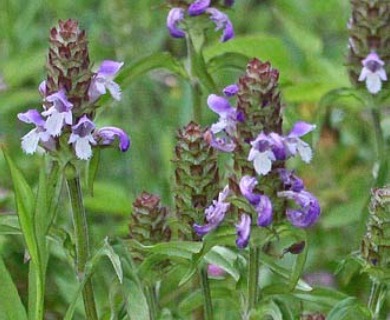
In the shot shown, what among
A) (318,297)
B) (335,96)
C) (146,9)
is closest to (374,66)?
(335,96)

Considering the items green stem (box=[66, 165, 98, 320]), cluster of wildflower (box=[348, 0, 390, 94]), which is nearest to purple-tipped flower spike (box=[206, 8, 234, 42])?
cluster of wildflower (box=[348, 0, 390, 94])

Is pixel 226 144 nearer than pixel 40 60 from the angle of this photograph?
Yes

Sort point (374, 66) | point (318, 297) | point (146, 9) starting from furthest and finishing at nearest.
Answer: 1. point (146, 9)
2. point (374, 66)
3. point (318, 297)

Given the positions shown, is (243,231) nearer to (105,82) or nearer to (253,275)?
(253,275)

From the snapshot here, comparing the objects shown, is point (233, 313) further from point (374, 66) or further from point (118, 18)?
point (118, 18)

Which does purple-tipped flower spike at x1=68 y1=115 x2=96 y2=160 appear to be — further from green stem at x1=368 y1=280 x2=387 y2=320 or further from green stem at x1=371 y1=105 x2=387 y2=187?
green stem at x1=371 y1=105 x2=387 y2=187

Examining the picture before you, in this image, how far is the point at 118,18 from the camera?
11.0 feet

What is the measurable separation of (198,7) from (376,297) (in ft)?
2.33

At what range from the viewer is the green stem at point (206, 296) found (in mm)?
1860

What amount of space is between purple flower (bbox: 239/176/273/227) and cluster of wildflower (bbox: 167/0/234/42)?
626mm

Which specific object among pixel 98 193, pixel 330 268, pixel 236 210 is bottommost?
pixel 330 268

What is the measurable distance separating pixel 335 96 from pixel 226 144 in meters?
0.65

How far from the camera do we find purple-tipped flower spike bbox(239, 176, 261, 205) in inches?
65.0

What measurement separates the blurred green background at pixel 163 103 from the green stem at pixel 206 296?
0.73 meters
